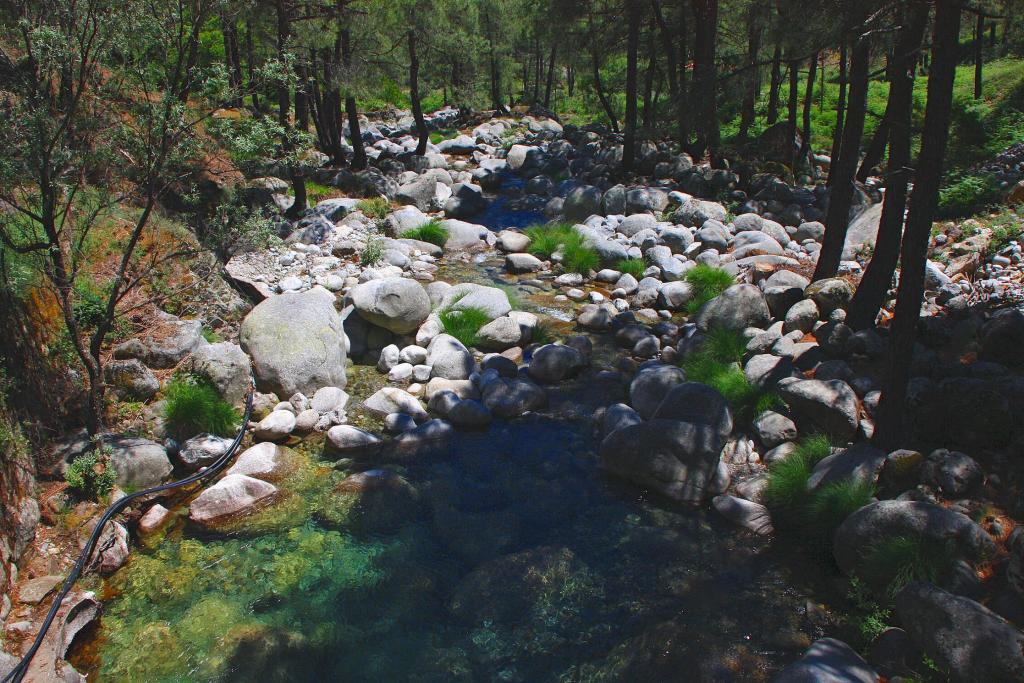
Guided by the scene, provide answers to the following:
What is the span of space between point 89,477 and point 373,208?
1147 cm

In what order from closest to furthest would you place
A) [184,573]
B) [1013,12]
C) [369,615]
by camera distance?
[369,615] → [184,573] → [1013,12]

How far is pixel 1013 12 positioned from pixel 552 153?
20.0 meters

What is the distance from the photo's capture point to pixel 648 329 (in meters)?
11.3

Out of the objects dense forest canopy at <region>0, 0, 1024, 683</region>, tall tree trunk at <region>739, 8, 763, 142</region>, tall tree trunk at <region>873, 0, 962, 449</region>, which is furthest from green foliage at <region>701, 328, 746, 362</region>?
tall tree trunk at <region>739, 8, 763, 142</region>

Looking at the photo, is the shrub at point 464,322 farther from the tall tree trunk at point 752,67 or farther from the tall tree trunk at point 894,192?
the tall tree trunk at point 894,192

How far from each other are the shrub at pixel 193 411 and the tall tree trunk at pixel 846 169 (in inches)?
347

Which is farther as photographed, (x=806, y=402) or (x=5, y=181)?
(x=806, y=402)

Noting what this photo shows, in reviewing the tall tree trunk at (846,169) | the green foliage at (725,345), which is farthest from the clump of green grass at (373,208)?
the tall tree trunk at (846,169)

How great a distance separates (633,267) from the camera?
1411 cm

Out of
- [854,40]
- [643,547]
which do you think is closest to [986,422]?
[643,547]

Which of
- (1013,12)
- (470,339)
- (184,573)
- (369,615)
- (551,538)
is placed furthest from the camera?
(470,339)

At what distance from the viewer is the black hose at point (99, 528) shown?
4.67 meters

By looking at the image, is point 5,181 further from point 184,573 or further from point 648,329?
point 648,329

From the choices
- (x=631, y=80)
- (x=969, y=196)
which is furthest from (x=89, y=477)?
(x=631, y=80)
